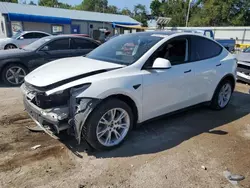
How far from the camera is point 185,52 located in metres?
4.25

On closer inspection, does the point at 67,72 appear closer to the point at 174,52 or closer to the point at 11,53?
the point at 174,52

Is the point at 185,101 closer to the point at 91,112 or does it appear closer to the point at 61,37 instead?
the point at 91,112

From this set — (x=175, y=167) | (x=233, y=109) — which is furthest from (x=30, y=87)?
(x=233, y=109)

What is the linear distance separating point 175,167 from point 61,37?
6.21m

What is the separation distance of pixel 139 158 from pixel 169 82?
1331 mm

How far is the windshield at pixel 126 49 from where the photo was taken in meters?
3.74

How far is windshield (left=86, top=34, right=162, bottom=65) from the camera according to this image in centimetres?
374

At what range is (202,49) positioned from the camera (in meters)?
4.59

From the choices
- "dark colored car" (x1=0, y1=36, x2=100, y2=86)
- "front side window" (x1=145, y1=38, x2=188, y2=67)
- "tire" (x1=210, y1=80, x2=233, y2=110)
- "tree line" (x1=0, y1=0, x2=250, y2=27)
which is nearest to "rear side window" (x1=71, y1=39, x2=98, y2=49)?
"dark colored car" (x1=0, y1=36, x2=100, y2=86)

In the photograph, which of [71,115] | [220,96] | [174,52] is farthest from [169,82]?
[220,96]

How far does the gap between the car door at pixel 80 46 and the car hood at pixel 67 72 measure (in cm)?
438

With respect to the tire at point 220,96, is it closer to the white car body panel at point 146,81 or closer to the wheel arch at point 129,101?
the white car body panel at point 146,81

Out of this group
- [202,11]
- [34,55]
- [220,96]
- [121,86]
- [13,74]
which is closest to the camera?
[121,86]

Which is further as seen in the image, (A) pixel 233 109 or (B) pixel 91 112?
(A) pixel 233 109
